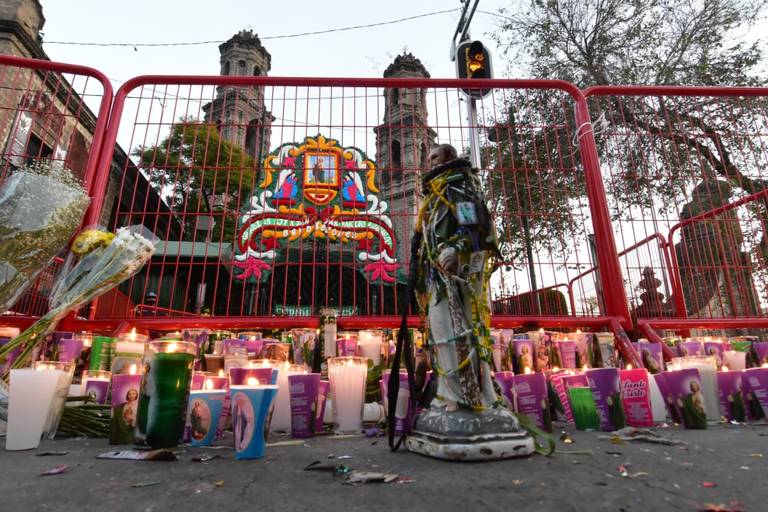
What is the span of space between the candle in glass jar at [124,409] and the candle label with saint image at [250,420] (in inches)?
19.2

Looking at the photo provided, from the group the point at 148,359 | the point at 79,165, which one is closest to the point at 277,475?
the point at 148,359

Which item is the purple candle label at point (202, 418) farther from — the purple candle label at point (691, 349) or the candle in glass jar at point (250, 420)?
the purple candle label at point (691, 349)

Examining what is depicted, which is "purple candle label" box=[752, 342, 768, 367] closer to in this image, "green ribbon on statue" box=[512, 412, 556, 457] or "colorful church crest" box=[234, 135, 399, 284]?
"green ribbon on statue" box=[512, 412, 556, 457]

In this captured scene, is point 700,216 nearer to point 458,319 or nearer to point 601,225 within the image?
point 601,225

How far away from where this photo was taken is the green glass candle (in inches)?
53.2

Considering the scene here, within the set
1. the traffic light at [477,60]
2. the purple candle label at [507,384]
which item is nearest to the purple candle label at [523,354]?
the purple candle label at [507,384]

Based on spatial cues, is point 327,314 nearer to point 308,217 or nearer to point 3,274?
point 308,217

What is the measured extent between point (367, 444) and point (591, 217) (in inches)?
94.1

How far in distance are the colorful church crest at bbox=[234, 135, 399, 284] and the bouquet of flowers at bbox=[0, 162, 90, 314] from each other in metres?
1.53

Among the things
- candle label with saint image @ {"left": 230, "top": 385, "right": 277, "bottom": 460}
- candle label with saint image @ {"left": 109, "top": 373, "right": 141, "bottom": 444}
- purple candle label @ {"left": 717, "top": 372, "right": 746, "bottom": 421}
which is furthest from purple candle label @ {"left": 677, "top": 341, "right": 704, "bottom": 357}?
candle label with saint image @ {"left": 109, "top": 373, "right": 141, "bottom": 444}

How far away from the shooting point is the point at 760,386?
2.00 meters

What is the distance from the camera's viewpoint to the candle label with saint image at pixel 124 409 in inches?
59.1

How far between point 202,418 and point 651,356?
244 cm

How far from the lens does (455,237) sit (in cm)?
146
